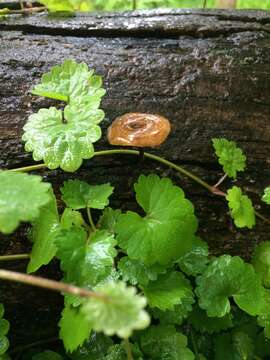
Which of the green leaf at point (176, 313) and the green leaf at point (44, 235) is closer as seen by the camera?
the green leaf at point (44, 235)

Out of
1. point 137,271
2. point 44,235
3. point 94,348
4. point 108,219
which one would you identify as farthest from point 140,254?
point 94,348

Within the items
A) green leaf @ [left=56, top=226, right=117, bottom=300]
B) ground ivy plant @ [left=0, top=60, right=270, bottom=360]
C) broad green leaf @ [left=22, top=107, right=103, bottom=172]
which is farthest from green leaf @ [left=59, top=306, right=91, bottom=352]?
broad green leaf @ [left=22, top=107, right=103, bottom=172]

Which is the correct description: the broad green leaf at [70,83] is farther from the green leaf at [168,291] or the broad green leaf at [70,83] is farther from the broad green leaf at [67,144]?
the green leaf at [168,291]

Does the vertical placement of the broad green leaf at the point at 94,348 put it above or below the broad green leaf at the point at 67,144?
below

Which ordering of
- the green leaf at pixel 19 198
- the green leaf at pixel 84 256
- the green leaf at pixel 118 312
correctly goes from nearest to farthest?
the green leaf at pixel 118 312 < the green leaf at pixel 19 198 < the green leaf at pixel 84 256

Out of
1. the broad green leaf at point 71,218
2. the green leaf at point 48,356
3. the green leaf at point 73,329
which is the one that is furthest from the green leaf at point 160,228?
the green leaf at point 48,356

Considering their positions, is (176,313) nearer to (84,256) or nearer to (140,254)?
(140,254)

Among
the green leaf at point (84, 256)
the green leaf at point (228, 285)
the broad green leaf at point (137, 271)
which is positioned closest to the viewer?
the green leaf at point (84, 256)
